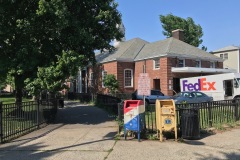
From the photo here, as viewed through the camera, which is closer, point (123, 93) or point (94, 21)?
point (94, 21)

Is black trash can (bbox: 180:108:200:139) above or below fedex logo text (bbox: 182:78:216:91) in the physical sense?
below

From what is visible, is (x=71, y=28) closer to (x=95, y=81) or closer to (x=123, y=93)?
(x=123, y=93)

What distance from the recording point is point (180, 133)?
974 cm

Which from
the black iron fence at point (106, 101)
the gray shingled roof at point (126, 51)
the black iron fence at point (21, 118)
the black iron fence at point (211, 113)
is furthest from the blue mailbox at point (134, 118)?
the gray shingled roof at point (126, 51)

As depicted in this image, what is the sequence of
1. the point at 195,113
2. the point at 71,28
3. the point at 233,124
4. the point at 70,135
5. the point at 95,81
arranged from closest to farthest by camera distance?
the point at 195,113 < the point at 70,135 < the point at 233,124 < the point at 71,28 < the point at 95,81

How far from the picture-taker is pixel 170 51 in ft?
103

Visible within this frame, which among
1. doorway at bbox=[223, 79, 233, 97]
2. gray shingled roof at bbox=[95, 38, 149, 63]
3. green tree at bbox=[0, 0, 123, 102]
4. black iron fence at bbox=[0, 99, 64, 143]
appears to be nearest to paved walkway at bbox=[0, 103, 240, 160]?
black iron fence at bbox=[0, 99, 64, 143]

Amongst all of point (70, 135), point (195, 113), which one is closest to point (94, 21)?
point (70, 135)

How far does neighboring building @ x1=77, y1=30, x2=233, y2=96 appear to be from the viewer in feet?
102

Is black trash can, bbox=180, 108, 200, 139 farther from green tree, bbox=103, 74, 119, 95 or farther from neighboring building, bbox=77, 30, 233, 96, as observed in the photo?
green tree, bbox=103, 74, 119, 95

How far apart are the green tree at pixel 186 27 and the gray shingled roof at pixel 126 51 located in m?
21.3

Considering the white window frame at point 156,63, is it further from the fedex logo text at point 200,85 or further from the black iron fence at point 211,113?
the black iron fence at point 211,113

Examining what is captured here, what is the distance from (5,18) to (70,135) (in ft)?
21.9

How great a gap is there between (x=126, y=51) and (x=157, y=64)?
5.52m
